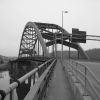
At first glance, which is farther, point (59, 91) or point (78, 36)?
point (78, 36)

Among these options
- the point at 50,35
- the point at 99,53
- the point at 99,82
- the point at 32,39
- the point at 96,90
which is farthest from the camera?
the point at 99,53

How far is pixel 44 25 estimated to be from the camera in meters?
91.8

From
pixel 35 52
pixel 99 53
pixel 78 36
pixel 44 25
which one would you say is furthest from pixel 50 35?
pixel 99 53

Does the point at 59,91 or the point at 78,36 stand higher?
the point at 78,36

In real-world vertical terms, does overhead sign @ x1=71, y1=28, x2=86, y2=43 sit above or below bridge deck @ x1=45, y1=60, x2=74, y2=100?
above

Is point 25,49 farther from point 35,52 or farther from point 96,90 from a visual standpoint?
point 96,90

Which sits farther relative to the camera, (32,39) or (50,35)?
(32,39)

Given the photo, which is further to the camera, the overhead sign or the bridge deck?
the overhead sign

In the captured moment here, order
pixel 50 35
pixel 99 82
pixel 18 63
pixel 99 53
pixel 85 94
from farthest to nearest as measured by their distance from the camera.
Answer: pixel 99 53, pixel 50 35, pixel 18 63, pixel 85 94, pixel 99 82

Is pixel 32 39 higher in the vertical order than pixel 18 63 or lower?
higher

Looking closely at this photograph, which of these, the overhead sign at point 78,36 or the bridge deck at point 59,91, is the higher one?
the overhead sign at point 78,36

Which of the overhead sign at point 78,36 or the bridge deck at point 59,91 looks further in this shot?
the overhead sign at point 78,36

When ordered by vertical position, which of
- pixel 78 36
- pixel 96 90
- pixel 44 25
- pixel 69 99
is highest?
pixel 44 25

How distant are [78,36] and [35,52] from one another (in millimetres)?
34312
